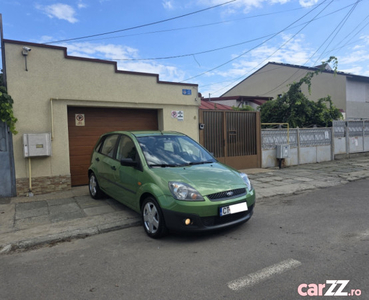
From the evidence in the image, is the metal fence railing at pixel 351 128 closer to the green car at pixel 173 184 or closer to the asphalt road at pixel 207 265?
the asphalt road at pixel 207 265

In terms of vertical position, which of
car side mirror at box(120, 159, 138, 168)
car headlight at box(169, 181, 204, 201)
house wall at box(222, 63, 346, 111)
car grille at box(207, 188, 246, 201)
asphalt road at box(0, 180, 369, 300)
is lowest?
asphalt road at box(0, 180, 369, 300)

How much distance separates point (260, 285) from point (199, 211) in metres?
1.26

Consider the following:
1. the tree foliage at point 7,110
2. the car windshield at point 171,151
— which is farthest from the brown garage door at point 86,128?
the car windshield at point 171,151

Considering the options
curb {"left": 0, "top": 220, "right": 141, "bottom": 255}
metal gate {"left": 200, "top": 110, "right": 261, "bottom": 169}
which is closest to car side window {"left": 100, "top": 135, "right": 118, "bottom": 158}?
curb {"left": 0, "top": 220, "right": 141, "bottom": 255}

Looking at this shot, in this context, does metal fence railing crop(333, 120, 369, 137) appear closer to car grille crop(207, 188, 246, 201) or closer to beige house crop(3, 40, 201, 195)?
beige house crop(3, 40, 201, 195)

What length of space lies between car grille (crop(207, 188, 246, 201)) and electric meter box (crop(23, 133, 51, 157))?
501 cm

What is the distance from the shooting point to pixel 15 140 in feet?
22.8

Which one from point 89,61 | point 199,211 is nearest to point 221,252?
point 199,211

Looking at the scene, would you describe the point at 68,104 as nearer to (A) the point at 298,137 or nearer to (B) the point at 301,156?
(A) the point at 298,137

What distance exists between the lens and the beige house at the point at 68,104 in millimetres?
7013

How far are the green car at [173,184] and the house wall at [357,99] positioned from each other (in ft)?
73.9

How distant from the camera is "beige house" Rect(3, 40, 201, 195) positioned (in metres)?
7.01

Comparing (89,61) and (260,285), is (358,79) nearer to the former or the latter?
(89,61)

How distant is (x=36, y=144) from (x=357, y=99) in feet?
82.8
